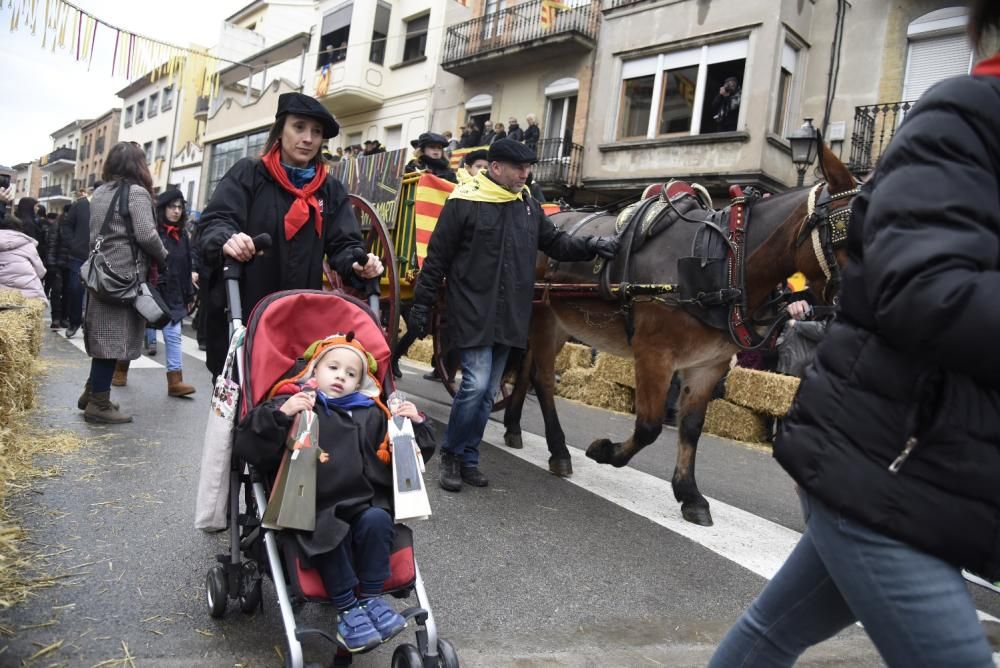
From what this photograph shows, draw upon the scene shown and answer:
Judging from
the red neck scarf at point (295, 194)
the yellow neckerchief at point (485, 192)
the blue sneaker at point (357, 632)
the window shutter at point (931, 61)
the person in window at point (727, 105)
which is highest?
the window shutter at point (931, 61)

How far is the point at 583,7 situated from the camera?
58.4 feet

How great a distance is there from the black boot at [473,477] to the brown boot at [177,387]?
A: 3257 mm

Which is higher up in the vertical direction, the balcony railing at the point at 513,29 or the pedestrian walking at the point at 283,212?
the balcony railing at the point at 513,29

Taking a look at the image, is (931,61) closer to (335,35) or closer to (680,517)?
(680,517)

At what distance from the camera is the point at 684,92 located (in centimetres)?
1614

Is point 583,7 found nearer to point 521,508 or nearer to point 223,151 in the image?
point 521,508

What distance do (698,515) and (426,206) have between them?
10.5 feet

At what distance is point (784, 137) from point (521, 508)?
13.3 meters

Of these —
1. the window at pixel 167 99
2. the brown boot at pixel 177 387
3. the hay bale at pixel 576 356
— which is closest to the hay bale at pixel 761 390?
the hay bale at pixel 576 356

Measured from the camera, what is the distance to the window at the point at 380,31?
77.3 feet

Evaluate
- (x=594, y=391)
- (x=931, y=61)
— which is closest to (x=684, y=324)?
(x=594, y=391)

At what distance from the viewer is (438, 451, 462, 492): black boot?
14.8ft

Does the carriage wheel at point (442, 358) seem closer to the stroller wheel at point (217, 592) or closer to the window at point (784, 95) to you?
the stroller wheel at point (217, 592)

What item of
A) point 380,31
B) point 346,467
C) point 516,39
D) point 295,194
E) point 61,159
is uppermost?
point 61,159
